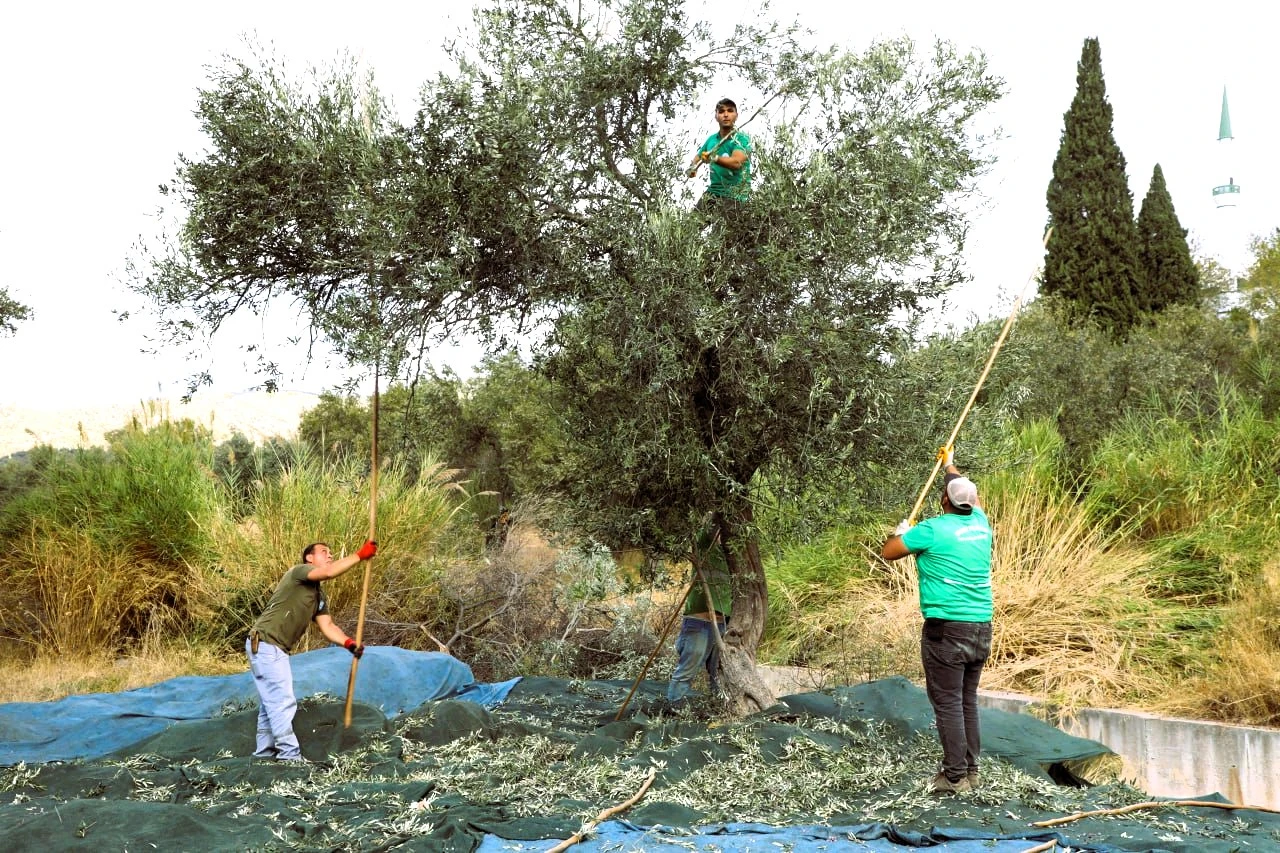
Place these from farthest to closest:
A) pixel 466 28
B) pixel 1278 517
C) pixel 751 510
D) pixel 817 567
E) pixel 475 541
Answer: pixel 475 541 → pixel 817 567 → pixel 1278 517 → pixel 751 510 → pixel 466 28

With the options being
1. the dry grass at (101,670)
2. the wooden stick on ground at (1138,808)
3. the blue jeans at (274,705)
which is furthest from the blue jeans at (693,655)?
the dry grass at (101,670)

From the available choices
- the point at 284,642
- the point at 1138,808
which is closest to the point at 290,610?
the point at 284,642

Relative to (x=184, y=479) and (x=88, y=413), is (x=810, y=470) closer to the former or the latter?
(x=184, y=479)

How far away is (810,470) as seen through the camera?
743 centimetres

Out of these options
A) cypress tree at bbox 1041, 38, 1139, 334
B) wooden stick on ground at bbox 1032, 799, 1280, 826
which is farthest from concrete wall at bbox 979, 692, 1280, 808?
cypress tree at bbox 1041, 38, 1139, 334

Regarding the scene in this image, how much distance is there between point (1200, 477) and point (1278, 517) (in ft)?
3.18

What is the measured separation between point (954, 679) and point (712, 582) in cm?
240

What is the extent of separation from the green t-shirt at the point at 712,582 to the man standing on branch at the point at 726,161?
7.75ft

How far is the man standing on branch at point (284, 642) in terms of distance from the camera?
746cm

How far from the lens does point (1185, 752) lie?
325 inches

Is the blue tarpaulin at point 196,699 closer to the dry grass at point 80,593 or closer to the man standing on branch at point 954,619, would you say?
the dry grass at point 80,593

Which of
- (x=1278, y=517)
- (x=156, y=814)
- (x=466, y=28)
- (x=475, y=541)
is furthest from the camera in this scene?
(x=475, y=541)

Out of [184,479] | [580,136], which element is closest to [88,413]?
[184,479]

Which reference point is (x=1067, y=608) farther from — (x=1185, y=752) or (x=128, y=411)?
(x=128, y=411)
